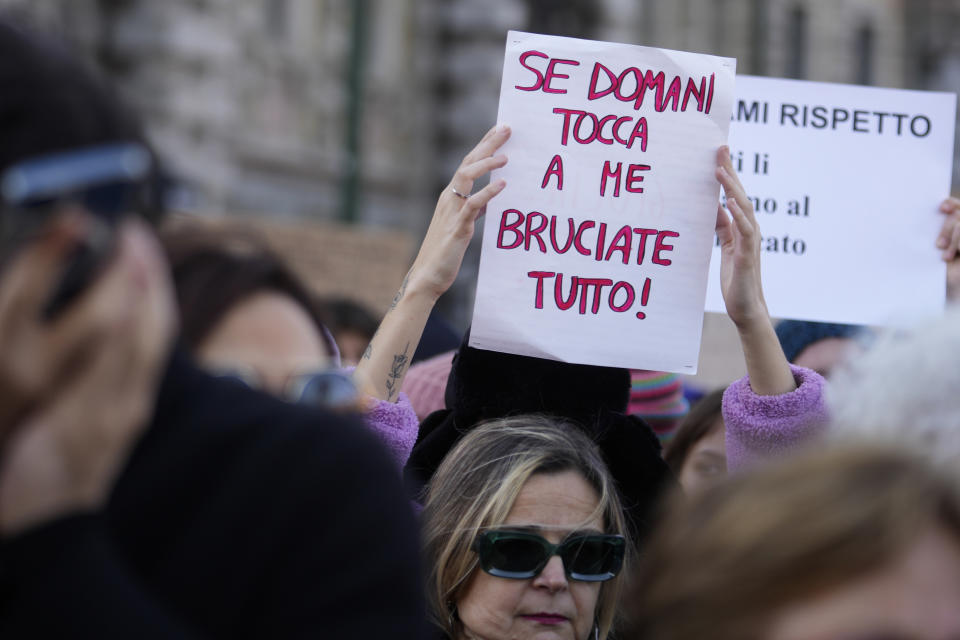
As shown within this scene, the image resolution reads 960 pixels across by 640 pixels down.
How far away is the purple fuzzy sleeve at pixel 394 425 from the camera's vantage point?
2.72 metres

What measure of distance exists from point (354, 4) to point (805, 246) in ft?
22.1

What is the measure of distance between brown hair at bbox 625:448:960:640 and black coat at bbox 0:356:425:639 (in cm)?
28

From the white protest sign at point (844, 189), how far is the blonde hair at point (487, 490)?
0.83 m

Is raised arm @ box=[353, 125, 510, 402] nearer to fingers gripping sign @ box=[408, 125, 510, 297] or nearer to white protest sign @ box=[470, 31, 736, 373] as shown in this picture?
fingers gripping sign @ box=[408, 125, 510, 297]

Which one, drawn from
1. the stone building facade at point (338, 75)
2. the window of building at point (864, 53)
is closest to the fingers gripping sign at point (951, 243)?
the stone building facade at point (338, 75)

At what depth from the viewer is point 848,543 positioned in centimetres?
126

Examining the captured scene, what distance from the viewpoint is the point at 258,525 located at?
1.42 metres

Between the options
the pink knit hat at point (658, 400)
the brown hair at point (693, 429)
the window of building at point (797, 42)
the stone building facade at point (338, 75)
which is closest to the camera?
the brown hair at point (693, 429)

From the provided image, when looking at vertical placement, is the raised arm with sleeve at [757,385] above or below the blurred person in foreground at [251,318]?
below

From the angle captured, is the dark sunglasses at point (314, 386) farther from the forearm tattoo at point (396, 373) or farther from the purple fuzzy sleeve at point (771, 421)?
the purple fuzzy sleeve at point (771, 421)

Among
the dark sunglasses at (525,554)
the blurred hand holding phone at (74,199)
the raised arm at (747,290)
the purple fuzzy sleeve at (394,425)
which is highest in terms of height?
the blurred hand holding phone at (74,199)

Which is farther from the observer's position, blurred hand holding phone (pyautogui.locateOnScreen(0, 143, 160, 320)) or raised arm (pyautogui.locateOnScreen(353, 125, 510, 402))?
raised arm (pyautogui.locateOnScreen(353, 125, 510, 402))

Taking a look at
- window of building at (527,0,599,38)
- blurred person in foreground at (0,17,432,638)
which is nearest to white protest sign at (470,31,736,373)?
blurred person in foreground at (0,17,432,638)

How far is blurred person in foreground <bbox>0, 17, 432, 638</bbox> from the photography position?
4.21 ft
